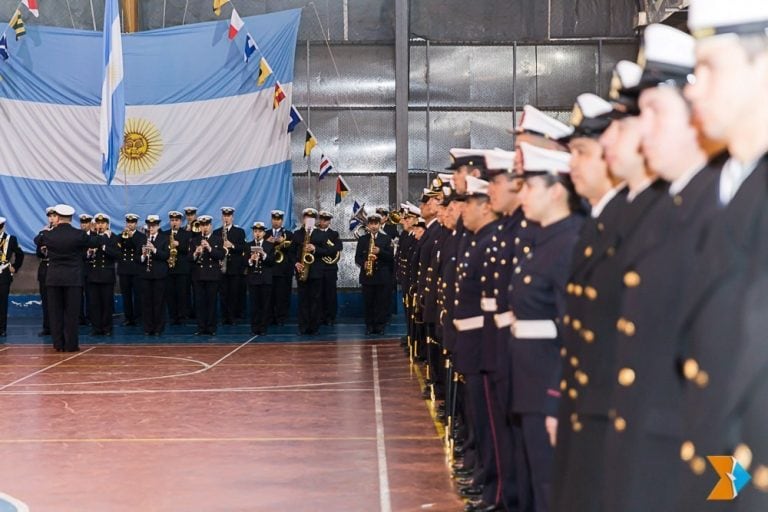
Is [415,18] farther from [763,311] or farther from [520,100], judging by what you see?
[763,311]

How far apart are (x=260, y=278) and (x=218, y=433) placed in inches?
312

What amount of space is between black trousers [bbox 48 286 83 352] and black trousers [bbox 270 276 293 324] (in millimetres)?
3969

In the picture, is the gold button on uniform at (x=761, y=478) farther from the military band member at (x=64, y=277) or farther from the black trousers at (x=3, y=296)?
the black trousers at (x=3, y=296)

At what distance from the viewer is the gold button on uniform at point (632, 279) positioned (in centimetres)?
243

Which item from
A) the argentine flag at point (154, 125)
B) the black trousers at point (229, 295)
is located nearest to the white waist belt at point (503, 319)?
the black trousers at point (229, 295)

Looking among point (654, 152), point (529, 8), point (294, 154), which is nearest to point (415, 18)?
point (529, 8)

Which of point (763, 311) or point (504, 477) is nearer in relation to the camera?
point (763, 311)

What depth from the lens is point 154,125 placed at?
17406 mm

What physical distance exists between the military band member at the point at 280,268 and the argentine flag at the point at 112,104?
9.46 ft

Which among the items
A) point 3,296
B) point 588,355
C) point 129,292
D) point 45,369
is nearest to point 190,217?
point 129,292

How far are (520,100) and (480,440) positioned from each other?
531 inches

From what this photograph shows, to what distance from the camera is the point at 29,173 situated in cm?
1730

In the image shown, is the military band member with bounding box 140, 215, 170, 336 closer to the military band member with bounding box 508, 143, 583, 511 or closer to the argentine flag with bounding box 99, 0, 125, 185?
the argentine flag with bounding box 99, 0, 125, 185

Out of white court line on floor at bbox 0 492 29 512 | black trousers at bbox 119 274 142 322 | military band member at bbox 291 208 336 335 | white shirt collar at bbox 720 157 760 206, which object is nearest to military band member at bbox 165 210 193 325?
black trousers at bbox 119 274 142 322
